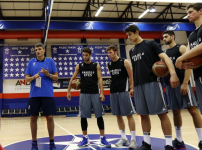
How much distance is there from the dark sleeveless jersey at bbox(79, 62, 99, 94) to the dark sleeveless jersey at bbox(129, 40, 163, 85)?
41.7 inches

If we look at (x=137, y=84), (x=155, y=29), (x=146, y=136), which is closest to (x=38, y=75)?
(x=137, y=84)

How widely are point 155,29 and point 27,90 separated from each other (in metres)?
9.60

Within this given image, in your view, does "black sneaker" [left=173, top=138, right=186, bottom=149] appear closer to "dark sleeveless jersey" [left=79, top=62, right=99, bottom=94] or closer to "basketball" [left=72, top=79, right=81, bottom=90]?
"dark sleeveless jersey" [left=79, top=62, right=99, bottom=94]

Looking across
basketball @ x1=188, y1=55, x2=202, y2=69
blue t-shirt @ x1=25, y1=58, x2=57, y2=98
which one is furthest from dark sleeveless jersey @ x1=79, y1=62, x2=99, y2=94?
basketball @ x1=188, y1=55, x2=202, y2=69

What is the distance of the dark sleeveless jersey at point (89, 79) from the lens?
11.6 feet

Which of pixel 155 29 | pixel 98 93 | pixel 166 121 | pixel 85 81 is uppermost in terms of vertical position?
pixel 155 29

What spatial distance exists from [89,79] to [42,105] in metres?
0.99

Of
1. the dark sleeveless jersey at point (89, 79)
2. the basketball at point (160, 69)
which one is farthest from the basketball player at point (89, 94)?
the basketball at point (160, 69)

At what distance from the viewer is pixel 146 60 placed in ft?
8.64

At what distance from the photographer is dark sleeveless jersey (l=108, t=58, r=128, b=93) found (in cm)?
341

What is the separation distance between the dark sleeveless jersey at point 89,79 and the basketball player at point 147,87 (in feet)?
3.34

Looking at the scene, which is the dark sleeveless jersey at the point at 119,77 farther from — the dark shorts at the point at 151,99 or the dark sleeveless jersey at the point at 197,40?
the dark sleeveless jersey at the point at 197,40

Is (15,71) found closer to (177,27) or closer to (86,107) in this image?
(86,107)

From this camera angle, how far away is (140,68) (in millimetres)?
2674
